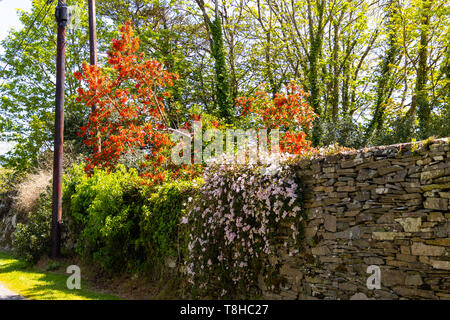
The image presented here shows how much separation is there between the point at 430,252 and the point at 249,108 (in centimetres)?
680

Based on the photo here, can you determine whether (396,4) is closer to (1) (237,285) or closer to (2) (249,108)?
(2) (249,108)

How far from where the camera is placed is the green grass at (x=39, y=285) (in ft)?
21.7

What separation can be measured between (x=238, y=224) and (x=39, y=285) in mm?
4607

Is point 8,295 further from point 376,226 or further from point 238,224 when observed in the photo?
point 376,226

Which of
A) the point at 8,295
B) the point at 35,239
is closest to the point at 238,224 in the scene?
the point at 8,295

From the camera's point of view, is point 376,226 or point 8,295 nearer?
point 376,226

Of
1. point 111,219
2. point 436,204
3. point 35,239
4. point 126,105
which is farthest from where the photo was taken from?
point 35,239

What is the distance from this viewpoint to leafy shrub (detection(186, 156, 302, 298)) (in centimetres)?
524

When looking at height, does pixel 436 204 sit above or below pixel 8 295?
above

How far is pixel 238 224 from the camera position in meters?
5.62

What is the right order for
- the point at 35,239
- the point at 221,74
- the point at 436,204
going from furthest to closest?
the point at 221,74, the point at 35,239, the point at 436,204

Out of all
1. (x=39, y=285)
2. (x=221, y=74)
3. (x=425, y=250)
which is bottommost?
(x=39, y=285)
